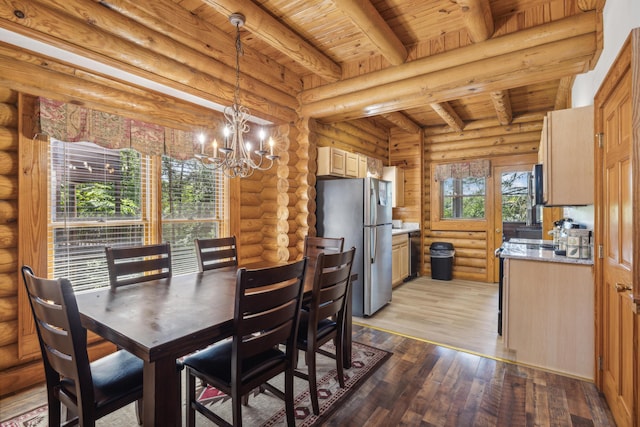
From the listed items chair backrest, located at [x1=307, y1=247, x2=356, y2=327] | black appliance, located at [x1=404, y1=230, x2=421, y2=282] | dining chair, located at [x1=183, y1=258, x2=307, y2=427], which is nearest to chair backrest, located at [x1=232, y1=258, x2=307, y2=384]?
dining chair, located at [x1=183, y1=258, x2=307, y2=427]

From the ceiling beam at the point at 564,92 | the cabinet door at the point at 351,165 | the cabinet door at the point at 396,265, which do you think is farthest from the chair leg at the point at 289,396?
the ceiling beam at the point at 564,92

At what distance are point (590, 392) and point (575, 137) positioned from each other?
6.34 feet

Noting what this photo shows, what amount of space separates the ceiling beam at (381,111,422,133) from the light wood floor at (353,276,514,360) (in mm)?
2810

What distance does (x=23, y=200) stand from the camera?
2336 mm

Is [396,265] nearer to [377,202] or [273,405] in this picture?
[377,202]

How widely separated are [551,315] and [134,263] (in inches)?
133

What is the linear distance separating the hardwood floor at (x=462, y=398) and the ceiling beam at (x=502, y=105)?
3.09 metres

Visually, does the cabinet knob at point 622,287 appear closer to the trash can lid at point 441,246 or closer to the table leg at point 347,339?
the table leg at point 347,339

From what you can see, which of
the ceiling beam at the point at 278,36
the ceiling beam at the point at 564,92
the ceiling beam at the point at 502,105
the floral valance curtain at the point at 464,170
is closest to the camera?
the ceiling beam at the point at 278,36

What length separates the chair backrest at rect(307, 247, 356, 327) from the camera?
2006 millimetres

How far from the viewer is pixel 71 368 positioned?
1.40m

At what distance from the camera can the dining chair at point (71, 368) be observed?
1.35 meters

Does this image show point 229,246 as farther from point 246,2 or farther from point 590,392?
point 590,392

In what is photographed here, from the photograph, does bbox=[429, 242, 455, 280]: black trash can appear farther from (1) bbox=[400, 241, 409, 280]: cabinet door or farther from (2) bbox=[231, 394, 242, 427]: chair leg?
(2) bbox=[231, 394, 242, 427]: chair leg
